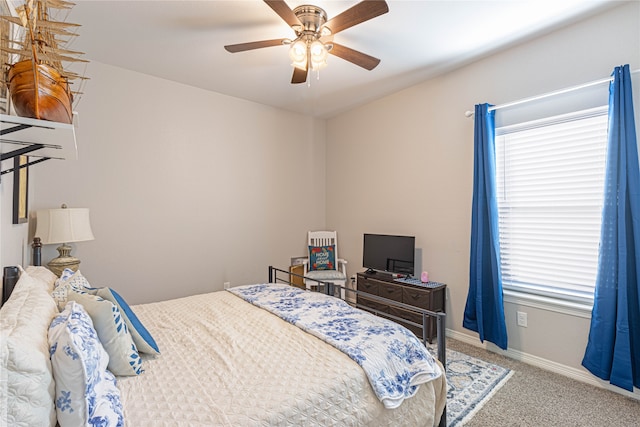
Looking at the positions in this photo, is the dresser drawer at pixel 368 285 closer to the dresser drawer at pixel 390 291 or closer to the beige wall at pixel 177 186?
the dresser drawer at pixel 390 291

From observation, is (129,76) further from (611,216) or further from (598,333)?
(598,333)

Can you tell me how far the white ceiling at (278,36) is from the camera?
91.3 inches

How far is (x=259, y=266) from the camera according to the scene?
4281 mm

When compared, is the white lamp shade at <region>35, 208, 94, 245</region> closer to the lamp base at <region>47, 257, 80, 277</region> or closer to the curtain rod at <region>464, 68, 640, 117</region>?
the lamp base at <region>47, 257, 80, 277</region>

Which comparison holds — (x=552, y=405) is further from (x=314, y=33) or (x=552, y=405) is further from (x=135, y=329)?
(x=314, y=33)

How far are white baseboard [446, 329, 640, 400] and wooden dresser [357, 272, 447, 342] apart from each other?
390 millimetres

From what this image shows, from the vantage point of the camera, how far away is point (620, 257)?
2.18m

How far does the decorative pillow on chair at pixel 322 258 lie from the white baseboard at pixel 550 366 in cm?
184

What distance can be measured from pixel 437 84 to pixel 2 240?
149 inches

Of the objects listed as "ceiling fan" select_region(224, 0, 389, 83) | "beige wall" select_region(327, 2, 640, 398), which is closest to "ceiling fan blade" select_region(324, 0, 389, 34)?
"ceiling fan" select_region(224, 0, 389, 83)

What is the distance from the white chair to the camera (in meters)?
4.22

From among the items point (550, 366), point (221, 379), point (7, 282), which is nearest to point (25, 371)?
point (221, 379)

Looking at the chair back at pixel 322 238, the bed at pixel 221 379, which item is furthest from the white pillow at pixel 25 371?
the chair back at pixel 322 238

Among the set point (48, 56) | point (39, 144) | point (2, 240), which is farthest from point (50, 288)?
point (48, 56)
